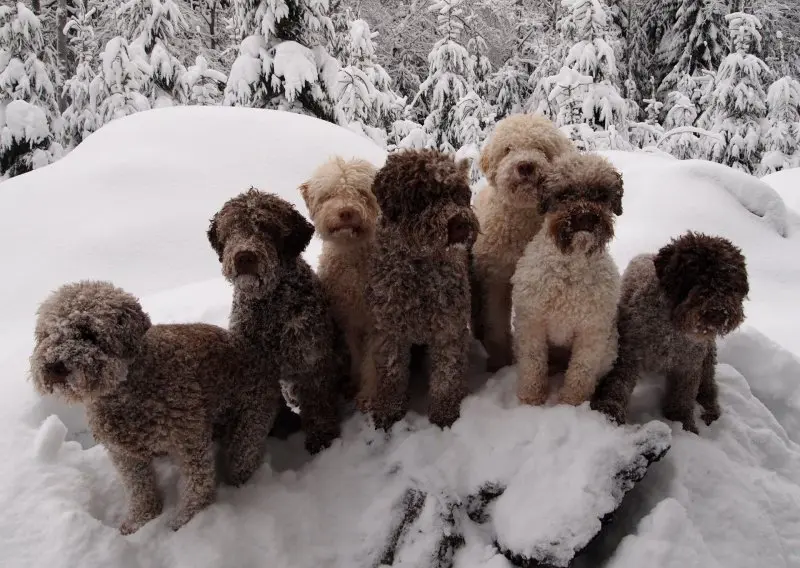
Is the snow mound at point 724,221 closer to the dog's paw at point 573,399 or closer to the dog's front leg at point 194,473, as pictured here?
the dog's paw at point 573,399

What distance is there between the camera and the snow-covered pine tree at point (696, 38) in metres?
16.5

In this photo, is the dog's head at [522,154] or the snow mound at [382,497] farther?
the dog's head at [522,154]

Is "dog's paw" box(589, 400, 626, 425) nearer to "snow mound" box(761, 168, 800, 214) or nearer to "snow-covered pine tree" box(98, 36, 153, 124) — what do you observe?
"snow mound" box(761, 168, 800, 214)

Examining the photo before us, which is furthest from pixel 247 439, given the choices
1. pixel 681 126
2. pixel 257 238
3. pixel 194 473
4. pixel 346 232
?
pixel 681 126

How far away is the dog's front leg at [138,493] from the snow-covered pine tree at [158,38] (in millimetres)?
13086

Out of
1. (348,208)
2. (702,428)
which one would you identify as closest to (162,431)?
(348,208)

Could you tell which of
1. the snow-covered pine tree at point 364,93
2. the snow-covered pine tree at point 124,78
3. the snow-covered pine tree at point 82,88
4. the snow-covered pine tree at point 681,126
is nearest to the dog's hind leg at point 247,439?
the snow-covered pine tree at point 364,93

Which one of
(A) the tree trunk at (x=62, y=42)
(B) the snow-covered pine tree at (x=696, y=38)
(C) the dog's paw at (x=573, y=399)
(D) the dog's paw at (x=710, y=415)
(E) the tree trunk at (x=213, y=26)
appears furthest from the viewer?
(E) the tree trunk at (x=213, y=26)

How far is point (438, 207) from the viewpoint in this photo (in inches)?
100.0

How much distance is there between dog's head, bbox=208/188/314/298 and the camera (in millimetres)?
2545

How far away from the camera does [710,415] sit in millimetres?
3049

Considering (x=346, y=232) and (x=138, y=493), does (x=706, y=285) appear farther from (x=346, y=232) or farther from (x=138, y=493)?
(x=138, y=493)

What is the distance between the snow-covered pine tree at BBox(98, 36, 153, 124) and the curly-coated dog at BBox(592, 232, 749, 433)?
529 inches

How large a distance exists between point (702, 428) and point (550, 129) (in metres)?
1.85
